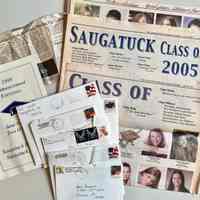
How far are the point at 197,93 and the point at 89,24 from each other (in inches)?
9.7

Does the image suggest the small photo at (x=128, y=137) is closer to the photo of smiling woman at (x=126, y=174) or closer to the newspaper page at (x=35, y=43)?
the photo of smiling woman at (x=126, y=174)

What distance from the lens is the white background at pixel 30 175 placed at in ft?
2.99

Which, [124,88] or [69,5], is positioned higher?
[69,5]

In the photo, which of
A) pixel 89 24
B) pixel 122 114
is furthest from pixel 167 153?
pixel 89 24

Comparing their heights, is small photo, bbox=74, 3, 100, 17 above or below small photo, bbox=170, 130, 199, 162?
above

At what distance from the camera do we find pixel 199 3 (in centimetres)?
89

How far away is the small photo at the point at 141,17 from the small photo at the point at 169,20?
13mm

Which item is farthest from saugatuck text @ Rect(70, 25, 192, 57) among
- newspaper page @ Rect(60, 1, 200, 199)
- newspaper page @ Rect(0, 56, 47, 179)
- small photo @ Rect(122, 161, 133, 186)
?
small photo @ Rect(122, 161, 133, 186)

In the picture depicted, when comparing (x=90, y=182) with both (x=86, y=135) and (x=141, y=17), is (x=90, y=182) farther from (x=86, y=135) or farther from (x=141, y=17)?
(x=141, y=17)

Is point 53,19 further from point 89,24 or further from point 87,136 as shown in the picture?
point 87,136

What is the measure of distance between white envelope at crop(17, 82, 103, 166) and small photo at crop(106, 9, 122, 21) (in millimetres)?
130

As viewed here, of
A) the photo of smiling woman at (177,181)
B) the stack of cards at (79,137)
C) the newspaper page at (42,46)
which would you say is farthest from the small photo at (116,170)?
the newspaper page at (42,46)

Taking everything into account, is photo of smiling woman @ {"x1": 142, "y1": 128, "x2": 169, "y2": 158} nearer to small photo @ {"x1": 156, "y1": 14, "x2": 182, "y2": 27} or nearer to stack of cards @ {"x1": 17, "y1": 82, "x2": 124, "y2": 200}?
stack of cards @ {"x1": 17, "y1": 82, "x2": 124, "y2": 200}

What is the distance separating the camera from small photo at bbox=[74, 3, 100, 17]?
35.7 inches
